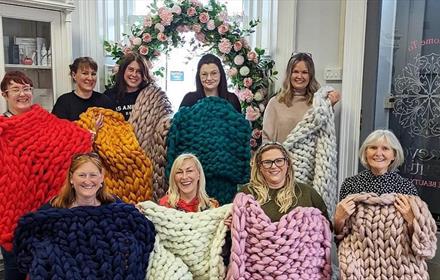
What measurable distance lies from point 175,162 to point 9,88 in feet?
2.74

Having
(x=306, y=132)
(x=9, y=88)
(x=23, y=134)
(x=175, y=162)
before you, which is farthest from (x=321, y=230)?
(x=9, y=88)

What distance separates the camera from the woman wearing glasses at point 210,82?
2.36 m

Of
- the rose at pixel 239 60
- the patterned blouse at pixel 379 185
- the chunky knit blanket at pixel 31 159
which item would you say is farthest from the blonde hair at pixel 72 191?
the rose at pixel 239 60

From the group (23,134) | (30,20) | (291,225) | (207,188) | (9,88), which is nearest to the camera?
(291,225)

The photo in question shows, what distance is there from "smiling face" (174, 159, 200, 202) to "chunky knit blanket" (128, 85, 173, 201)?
0.85 feet

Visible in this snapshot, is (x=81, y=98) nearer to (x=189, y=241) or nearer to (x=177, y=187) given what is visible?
(x=177, y=187)

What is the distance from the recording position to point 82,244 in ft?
5.34

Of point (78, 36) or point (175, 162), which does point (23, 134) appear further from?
point (78, 36)

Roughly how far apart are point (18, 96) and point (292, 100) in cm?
131

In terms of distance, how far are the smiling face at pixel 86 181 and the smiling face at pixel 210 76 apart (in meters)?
0.84

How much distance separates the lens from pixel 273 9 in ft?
10.3

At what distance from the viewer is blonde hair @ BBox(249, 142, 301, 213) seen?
186cm

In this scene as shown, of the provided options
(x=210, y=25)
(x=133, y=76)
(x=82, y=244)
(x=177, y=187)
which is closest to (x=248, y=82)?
(x=210, y=25)

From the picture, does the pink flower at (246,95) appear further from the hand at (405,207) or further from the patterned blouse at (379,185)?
the hand at (405,207)
